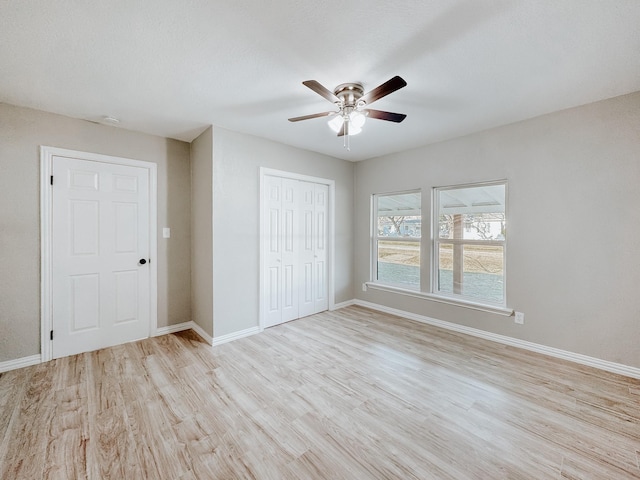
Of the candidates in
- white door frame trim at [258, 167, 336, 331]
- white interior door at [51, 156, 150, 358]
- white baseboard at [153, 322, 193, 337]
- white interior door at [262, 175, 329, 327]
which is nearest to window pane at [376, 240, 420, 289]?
white door frame trim at [258, 167, 336, 331]

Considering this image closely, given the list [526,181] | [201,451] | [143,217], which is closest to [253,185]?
[143,217]

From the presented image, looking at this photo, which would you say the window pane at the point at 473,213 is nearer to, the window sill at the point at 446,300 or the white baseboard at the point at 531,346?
the window sill at the point at 446,300

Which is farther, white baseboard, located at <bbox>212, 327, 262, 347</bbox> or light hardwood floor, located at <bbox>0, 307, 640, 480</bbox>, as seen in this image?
white baseboard, located at <bbox>212, 327, 262, 347</bbox>

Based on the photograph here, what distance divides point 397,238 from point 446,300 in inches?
45.8

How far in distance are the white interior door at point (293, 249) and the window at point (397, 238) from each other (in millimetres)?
912

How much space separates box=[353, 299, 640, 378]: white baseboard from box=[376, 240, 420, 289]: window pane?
0.46 m

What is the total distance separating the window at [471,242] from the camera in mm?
3236

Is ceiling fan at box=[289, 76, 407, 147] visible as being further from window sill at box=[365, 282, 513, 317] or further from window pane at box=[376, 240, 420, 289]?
window sill at box=[365, 282, 513, 317]

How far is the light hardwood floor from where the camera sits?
1.50 metres

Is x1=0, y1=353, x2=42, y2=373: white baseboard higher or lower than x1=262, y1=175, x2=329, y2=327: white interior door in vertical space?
lower

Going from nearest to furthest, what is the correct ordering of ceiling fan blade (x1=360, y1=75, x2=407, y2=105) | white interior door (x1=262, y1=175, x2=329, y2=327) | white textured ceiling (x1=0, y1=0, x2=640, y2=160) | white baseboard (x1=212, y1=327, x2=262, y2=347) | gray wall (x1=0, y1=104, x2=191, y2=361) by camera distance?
white textured ceiling (x1=0, y1=0, x2=640, y2=160) < ceiling fan blade (x1=360, y1=75, x2=407, y2=105) < gray wall (x1=0, y1=104, x2=191, y2=361) < white baseboard (x1=212, y1=327, x2=262, y2=347) < white interior door (x1=262, y1=175, x2=329, y2=327)

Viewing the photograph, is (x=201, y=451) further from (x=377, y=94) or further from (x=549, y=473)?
(x=377, y=94)

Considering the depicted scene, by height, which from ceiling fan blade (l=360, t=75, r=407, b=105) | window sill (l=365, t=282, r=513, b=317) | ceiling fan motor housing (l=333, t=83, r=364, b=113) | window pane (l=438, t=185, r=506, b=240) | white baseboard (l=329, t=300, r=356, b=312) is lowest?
white baseboard (l=329, t=300, r=356, b=312)

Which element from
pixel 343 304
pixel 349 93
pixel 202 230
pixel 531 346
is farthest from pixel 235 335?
pixel 531 346
